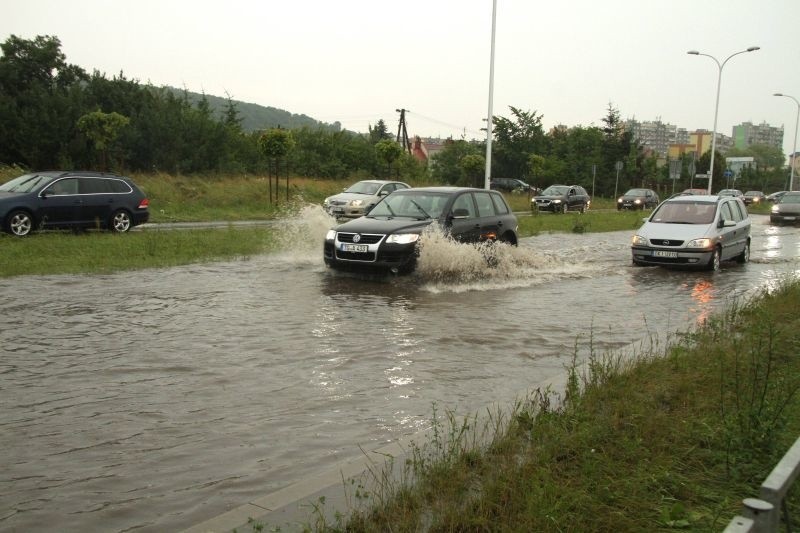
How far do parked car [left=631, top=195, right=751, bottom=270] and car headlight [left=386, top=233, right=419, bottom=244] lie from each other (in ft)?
21.1

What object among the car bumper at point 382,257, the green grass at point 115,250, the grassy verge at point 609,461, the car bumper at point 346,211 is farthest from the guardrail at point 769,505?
the car bumper at point 346,211

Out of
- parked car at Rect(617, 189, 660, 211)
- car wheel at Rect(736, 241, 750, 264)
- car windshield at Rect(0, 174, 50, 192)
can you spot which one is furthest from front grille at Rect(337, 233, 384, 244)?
parked car at Rect(617, 189, 660, 211)

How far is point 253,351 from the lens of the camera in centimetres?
748

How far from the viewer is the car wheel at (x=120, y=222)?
757 inches

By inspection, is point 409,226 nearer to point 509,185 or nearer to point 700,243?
point 700,243

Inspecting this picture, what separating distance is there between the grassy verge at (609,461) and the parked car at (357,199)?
22003mm

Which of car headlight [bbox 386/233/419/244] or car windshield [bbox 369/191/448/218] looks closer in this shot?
→ car headlight [bbox 386/233/419/244]

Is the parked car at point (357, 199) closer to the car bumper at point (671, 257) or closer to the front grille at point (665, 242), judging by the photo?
the car bumper at point (671, 257)

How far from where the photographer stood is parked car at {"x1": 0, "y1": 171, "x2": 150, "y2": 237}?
1714 cm

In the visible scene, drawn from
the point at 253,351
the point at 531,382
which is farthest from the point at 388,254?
the point at 531,382

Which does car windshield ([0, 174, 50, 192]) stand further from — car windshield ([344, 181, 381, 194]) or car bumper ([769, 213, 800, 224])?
car bumper ([769, 213, 800, 224])

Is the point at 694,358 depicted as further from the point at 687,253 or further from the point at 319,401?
the point at 687,253

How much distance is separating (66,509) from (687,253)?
46.0 ft

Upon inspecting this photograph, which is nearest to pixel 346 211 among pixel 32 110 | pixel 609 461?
pixel 32 110
